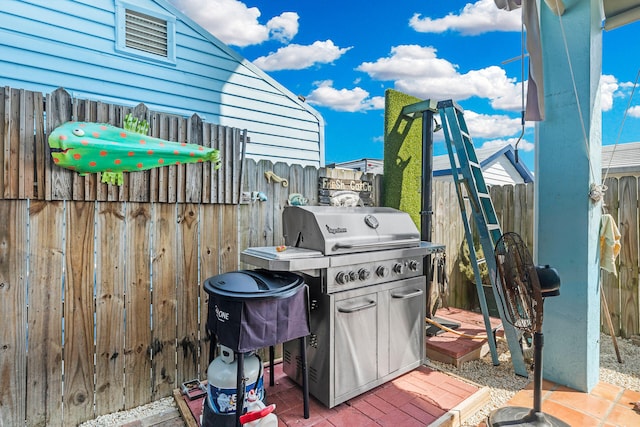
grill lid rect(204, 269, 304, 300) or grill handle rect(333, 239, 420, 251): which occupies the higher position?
grill handle rect(333, 239, 420, 251)

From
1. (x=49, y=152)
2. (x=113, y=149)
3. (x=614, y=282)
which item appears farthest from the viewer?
(x=614, y=282)

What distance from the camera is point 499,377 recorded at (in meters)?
3.09

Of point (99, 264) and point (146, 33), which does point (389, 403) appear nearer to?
point (99, 264)

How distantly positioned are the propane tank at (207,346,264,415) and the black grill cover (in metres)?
0.22

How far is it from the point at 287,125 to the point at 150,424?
436 cm

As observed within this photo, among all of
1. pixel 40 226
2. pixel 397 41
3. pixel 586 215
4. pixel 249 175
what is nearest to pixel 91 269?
pixel 40 226

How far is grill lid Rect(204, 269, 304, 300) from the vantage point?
1945 mm

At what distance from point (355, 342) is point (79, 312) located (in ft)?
6.63

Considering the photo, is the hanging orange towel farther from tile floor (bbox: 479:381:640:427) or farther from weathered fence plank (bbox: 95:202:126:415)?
weathered fence plank (bbox: 95:202:126:415)

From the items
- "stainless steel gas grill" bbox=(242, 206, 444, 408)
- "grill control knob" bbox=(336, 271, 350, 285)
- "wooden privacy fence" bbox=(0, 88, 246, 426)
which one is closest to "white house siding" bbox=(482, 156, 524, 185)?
"stainless steel gas grill" bbox=(242, 206, 444, 408)

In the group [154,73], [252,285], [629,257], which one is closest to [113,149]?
[252,285]

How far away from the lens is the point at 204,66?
15.4 ft

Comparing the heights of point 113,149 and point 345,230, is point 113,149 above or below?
above

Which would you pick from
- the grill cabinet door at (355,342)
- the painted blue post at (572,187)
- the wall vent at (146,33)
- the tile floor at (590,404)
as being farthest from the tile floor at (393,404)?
the wall vent at (146,33)
